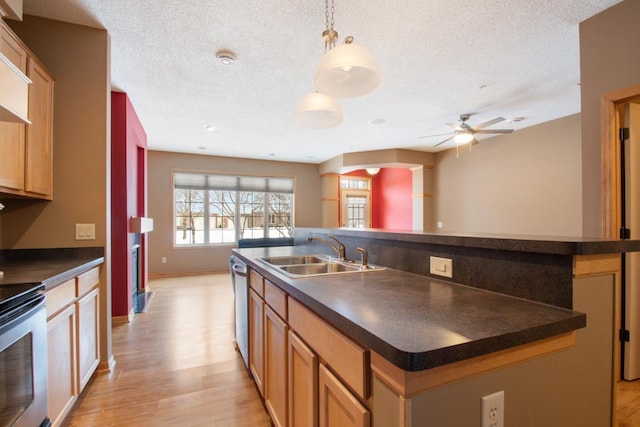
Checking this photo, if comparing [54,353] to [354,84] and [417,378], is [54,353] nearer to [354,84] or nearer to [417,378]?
[417,378]

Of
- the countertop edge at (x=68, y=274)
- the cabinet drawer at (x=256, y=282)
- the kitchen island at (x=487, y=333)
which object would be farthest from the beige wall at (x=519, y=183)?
the countertop edge at (x=68, y=274)

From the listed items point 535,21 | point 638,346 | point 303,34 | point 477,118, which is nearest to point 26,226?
point 303,34

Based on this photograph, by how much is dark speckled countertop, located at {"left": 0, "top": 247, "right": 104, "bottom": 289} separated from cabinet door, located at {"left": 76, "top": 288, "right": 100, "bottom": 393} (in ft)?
0.78

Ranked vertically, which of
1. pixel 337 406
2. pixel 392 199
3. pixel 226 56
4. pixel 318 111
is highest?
pixel 226 56

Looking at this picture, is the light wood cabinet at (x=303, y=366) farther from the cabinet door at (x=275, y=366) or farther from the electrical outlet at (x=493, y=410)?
the electrical outlet at (x=493, y=410)

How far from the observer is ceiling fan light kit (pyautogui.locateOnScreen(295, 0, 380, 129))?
137 centimetres

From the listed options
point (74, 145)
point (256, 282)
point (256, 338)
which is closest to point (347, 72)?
point (256, 282)

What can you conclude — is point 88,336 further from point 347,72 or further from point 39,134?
point 347,72

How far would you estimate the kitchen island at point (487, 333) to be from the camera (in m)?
0.68

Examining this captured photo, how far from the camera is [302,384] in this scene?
1.21 metres

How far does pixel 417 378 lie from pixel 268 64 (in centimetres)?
280

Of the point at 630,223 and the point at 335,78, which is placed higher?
the point at 335,78

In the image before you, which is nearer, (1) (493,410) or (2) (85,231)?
(1) (493,410)

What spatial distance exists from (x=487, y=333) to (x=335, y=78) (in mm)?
1367
